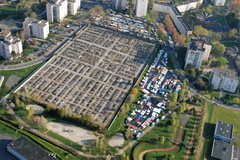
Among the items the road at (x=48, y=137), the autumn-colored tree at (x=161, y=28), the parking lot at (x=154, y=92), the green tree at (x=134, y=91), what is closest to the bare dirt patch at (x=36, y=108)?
the road at (x=48, y=137)

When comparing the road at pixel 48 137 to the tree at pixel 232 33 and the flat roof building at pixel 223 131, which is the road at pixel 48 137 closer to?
the flat roof building at pixel 223 131

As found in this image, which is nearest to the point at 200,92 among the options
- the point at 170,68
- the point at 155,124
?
the point at 170,68

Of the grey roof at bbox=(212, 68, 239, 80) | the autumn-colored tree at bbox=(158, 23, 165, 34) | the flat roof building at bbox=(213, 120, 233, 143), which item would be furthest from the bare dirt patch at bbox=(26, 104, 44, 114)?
the autumn-colored tree at bbox=(158, 23, 165, 34)

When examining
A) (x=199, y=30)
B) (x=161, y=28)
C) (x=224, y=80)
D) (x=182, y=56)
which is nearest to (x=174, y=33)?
(x=161, y=28)

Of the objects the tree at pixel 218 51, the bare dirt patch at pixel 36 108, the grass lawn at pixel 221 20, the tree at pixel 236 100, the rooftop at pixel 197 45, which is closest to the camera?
the bare dirt patch at pixel 36 108

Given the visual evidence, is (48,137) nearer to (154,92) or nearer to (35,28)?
(154,92)

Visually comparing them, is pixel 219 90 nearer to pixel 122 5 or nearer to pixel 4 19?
pixel 122 5
